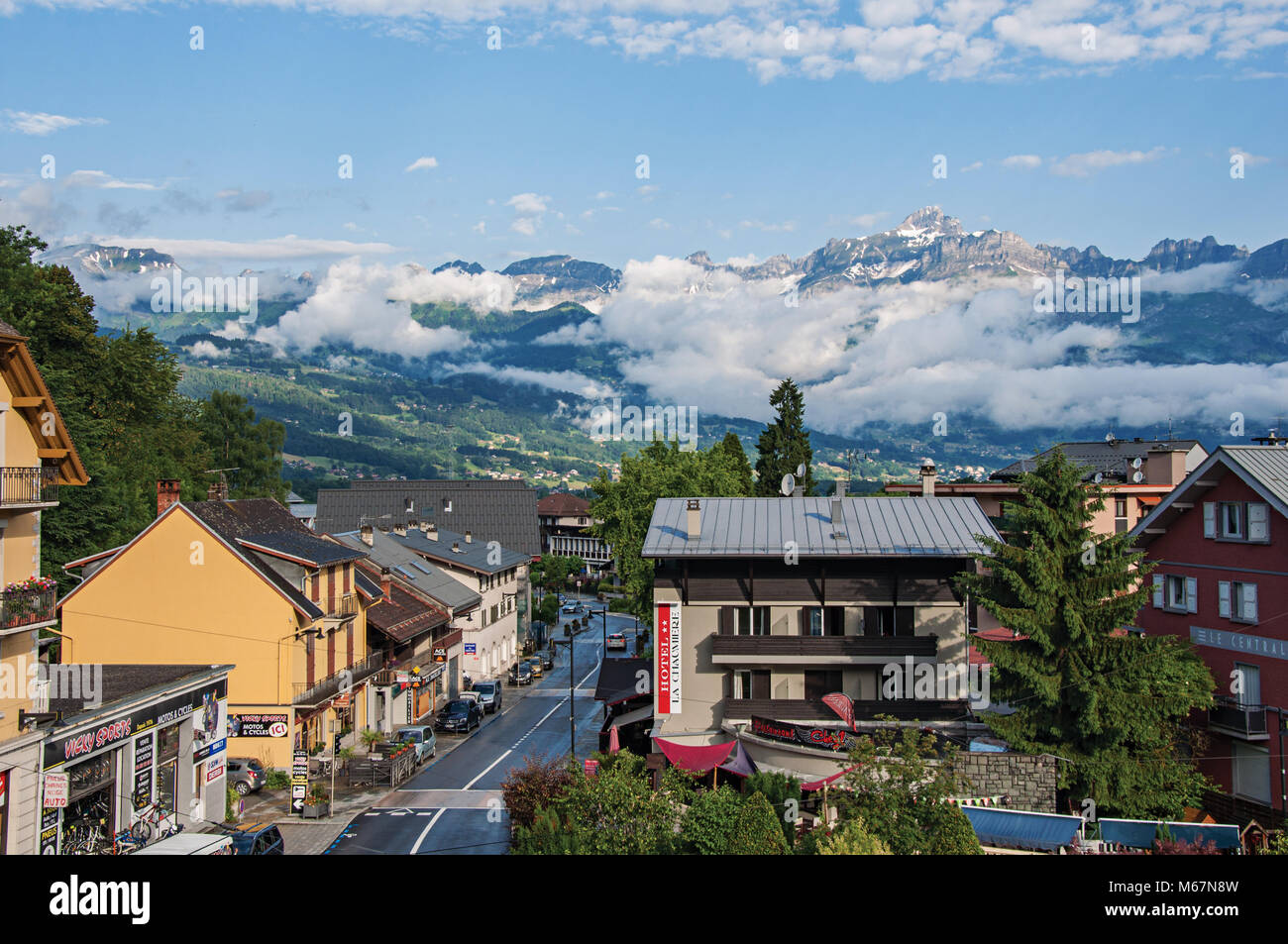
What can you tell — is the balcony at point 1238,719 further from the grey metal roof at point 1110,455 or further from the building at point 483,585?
the grey metal roof at point 1110,455

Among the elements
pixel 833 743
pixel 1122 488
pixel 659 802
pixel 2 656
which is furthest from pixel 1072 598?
pixel 1122 488

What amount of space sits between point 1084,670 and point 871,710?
10.6 meters

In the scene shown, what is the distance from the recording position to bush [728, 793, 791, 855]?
687 inches

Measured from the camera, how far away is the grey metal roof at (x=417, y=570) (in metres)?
64.3

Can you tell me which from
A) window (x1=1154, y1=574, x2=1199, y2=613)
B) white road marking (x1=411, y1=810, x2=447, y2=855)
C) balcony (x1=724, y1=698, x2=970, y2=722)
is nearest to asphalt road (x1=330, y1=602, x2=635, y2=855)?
white road marking (x1=411, y1=810, x2=447, y2=855)

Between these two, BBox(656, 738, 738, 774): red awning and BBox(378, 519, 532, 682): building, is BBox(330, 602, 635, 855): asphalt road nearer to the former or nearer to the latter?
BBox(378, 519, 532, 682): building

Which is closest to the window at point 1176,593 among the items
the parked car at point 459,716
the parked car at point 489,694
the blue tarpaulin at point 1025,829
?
the blue tarpaulin at point 1025,829

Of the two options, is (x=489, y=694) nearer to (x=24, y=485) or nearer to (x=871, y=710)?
(x=871, y=710)

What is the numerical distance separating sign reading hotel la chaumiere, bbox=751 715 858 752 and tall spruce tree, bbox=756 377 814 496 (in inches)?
2377

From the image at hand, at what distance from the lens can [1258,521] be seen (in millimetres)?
34750

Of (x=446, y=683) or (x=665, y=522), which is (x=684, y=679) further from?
(x=446, y=683)

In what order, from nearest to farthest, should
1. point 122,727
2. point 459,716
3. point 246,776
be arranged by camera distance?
point 122,727 < point 246,776 < point 459,716

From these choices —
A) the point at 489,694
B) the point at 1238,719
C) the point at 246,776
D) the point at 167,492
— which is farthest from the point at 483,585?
the point at 1238,719
